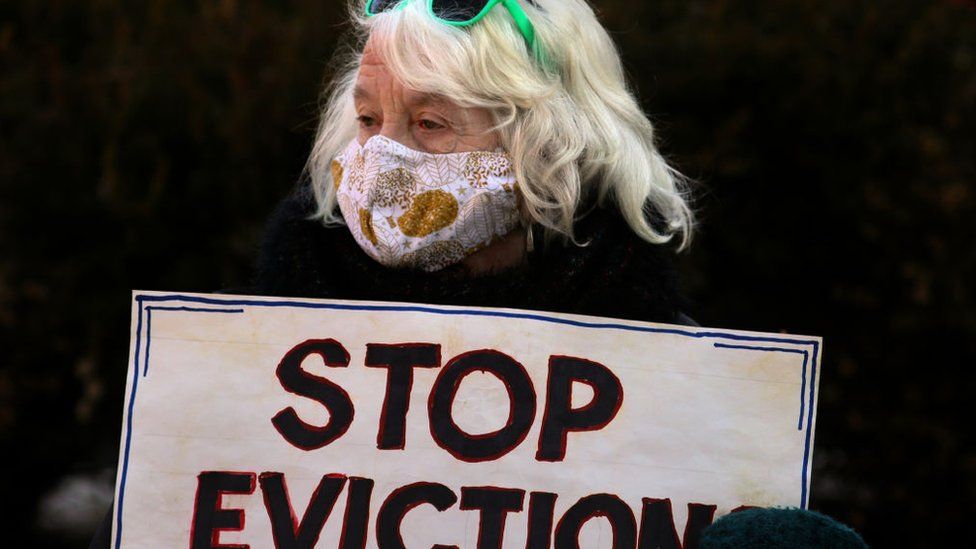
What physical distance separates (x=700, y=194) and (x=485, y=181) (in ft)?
8.06

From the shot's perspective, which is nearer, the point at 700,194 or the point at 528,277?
the point at 528,277

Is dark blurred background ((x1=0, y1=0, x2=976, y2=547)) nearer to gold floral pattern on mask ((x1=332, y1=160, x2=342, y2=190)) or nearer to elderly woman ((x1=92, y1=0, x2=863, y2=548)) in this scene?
gold floral pattern on mask ((x1=332, y1=160, x2=342, y2=190))

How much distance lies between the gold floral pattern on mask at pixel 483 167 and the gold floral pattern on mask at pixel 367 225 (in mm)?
191

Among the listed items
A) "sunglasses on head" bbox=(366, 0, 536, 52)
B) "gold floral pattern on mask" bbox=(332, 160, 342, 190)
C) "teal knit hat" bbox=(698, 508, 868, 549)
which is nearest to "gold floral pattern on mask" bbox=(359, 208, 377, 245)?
"gold floral pattern on mask" bbox=(332, 160, 342, 190)

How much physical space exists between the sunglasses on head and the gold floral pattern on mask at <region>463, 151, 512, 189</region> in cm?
22

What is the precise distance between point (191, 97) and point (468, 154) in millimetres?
2335

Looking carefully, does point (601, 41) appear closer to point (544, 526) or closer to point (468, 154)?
point (468, 154)

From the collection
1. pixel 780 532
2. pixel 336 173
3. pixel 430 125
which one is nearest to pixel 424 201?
pixel 430 125

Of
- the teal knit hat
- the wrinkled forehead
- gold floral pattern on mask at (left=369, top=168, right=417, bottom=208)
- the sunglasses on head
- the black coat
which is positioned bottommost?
the teal knit hat

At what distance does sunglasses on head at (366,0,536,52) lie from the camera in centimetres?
224

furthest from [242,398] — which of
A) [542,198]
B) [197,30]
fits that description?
[197,30]

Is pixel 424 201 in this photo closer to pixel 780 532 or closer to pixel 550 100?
pixel 550 100

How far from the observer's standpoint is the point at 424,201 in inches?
88.0

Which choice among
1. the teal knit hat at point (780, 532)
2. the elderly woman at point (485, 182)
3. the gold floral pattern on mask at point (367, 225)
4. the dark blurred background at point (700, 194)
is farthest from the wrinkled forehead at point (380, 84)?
the dark blurred background at point (700, 194)
